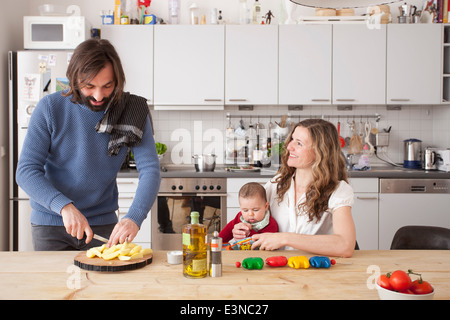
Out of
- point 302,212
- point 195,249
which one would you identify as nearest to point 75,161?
point 195,249

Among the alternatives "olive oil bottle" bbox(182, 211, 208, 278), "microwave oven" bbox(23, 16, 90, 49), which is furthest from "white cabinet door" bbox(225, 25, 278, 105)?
"olive oil bottle" bbox(182, 211, 208, 278)

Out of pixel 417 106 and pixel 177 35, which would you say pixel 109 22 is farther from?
pixel 417 106

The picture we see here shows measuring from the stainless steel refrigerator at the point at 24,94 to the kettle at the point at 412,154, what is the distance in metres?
3.00

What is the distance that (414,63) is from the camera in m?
3.86

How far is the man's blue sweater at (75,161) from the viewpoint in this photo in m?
1.78

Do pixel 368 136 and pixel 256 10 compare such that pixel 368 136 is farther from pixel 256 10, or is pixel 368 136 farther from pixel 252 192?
pixel 252 192

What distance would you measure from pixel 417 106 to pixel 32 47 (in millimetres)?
3430

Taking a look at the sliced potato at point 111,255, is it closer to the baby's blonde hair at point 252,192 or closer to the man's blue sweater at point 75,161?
the man's blue sweater at point 75,161

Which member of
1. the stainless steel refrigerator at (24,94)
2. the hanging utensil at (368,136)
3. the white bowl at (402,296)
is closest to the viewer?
the white bowl at (402,296)

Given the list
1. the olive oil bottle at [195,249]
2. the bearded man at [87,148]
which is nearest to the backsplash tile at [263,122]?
the bearded man at [87,148]

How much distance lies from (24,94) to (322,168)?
2.58m

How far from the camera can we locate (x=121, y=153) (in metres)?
1.91
